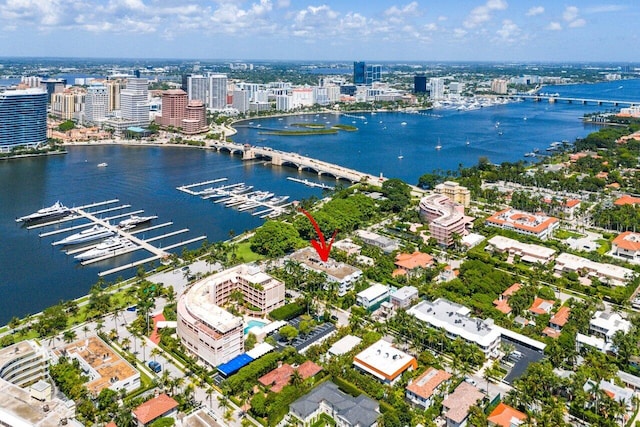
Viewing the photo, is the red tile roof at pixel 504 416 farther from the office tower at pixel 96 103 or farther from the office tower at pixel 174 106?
the office tower at pixel 96 103

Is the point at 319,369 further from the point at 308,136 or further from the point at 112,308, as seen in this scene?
the point at 308,136

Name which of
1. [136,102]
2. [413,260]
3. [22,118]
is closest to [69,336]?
[413,260]

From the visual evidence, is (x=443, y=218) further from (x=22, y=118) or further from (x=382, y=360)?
(x=22, y=118)

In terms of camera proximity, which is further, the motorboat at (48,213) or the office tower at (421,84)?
the office tower at (421,84)

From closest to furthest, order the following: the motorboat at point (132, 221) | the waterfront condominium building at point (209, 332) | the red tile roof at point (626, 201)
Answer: the waterfront condominium building at point (209, 332) < the motorboat at point (132, 221) < the red tile roof at point (626, 201)

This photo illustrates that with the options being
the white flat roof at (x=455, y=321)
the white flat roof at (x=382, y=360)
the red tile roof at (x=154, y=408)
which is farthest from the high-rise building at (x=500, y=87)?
the red tile roof at (x=154, y=408)

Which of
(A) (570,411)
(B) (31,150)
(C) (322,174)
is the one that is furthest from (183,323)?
(B) (31,150)
